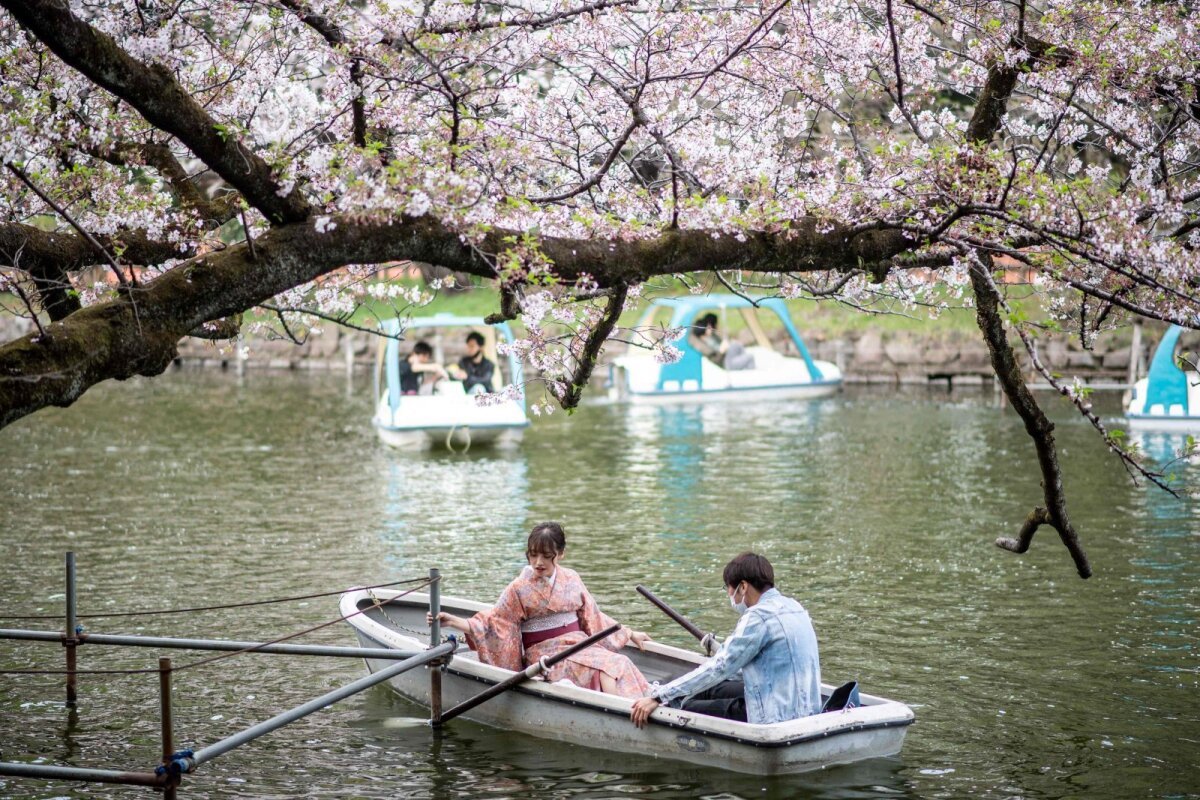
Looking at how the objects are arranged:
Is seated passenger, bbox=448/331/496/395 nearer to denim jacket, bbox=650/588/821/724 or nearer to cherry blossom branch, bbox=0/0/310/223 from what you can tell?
denim jacket, bbox=650/588/821/724

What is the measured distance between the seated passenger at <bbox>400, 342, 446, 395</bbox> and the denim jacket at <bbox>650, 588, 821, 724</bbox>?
1574cm

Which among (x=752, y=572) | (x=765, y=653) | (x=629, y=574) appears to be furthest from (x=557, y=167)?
(x=629, y=574)

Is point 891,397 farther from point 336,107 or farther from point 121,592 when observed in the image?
point 336,107

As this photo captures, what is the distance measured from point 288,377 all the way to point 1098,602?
29.3m

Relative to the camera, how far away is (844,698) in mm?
7742

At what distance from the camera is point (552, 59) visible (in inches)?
348

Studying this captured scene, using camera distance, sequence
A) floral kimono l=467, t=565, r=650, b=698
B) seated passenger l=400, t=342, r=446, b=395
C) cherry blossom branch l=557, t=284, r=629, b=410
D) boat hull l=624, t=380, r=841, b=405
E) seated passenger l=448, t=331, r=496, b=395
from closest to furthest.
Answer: cherry blossom branch l=557, t=284, r=629, b=410 → floral kimono l=467, t=565, r=650, b=698 → seated passenger l=448, t=331, r=496, b=395 → seated passenger l=400, t=342, r=446, b=395 → boat hull l=624, t=380, r=841, b=405

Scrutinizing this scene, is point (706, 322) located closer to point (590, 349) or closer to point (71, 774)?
point (590, 349)

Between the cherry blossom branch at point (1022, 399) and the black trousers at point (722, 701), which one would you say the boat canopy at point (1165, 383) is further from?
the black trousers at point (722, 701)

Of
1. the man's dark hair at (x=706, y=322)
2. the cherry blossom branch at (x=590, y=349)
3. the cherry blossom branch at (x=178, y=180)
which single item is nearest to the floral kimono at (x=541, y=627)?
the cherry blossom branch at (x=590, y=349)

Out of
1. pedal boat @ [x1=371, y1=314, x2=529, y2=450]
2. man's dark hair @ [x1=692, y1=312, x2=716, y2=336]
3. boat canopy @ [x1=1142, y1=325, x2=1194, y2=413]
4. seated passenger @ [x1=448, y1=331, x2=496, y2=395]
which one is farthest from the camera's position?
man's dark hair @ [x1=692, y1=312, x2=716, y2=336]

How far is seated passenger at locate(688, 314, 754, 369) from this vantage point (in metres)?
31.4

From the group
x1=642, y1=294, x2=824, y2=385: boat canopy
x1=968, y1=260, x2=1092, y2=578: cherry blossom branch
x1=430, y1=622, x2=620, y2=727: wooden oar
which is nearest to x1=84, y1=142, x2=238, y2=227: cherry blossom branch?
x1=430, y1=622, x2=620, y2=727: wooden oar

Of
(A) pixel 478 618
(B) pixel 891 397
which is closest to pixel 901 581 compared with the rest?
(A) pixel 478 618
